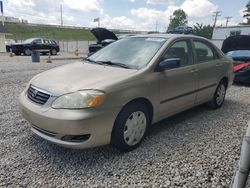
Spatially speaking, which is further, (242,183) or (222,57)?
(222,57)

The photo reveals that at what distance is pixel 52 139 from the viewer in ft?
9.03

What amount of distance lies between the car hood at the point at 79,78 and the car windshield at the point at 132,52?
0.25 m

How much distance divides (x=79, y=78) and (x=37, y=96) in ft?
1.88

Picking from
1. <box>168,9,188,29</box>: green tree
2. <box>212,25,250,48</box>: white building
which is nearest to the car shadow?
<box>212,25,250,48</box>: white building

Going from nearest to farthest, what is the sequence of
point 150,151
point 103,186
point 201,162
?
1. point 103,186
2. point 201,162
3. point 150,151

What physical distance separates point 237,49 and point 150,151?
717cm

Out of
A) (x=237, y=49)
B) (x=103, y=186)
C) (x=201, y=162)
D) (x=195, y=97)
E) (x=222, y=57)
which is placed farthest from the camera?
(x=237, y=49)

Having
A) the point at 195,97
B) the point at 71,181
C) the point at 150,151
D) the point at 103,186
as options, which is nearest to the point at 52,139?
the point at 71,181

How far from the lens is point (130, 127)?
10.0 feet

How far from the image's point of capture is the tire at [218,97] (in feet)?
16.2

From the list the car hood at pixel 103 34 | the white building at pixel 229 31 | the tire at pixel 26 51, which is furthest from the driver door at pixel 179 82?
the white building at pixel 229 31

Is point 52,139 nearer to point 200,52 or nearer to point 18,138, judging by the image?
point 18,138

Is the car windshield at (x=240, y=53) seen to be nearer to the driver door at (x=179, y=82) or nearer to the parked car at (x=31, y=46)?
the driver door at (x=179, y=82)

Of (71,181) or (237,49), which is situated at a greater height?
(237,49)
